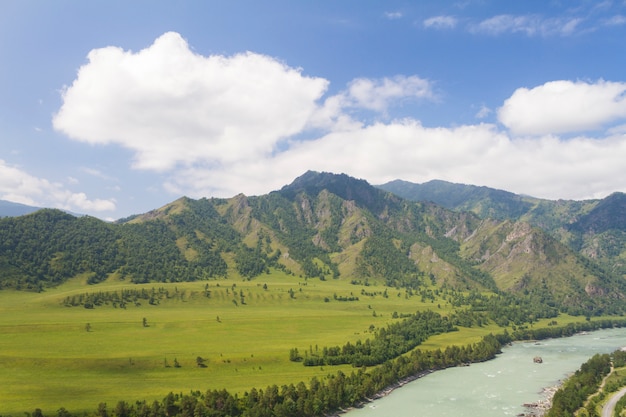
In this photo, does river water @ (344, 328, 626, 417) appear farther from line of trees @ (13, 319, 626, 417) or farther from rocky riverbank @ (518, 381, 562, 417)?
line of trees @ (13, 319, 626, 417)

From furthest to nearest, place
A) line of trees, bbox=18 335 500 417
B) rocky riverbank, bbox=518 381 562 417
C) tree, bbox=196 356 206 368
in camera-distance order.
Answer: tree, bbox=196 356 206 368
rocky riverbank, bbox=518 381 562 417
line of trees, bbox=18 335 500 417

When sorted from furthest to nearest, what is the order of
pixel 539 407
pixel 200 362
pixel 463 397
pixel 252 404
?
pixel 200 362, pixel 463 397, pixel 539 407, pixel 252 404

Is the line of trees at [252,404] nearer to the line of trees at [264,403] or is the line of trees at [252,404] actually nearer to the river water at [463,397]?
the line of trees at [264,403]

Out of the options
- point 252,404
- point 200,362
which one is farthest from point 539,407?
point 200,362

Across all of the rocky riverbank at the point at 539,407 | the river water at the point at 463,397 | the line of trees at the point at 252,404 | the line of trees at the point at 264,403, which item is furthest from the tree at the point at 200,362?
the rocky riverbank at the point at 539,407

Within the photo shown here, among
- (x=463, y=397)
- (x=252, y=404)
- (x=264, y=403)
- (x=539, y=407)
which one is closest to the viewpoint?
(x=264, y=403)

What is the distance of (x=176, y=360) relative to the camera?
193875 mm

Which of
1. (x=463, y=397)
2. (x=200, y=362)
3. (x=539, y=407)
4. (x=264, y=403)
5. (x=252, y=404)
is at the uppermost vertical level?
(x=200, y=362)

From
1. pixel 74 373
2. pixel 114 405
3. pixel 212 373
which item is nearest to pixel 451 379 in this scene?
pixel 212 373

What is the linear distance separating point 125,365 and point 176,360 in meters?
20.2

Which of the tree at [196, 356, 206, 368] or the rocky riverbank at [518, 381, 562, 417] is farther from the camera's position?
the tree at [196, 356, 206, 368]

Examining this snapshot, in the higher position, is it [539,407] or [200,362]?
[200,362]

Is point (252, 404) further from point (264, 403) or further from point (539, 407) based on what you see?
point (539, 407)

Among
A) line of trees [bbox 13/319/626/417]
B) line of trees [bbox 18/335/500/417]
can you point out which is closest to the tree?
line of trees [bbox 18/335/500/417]
